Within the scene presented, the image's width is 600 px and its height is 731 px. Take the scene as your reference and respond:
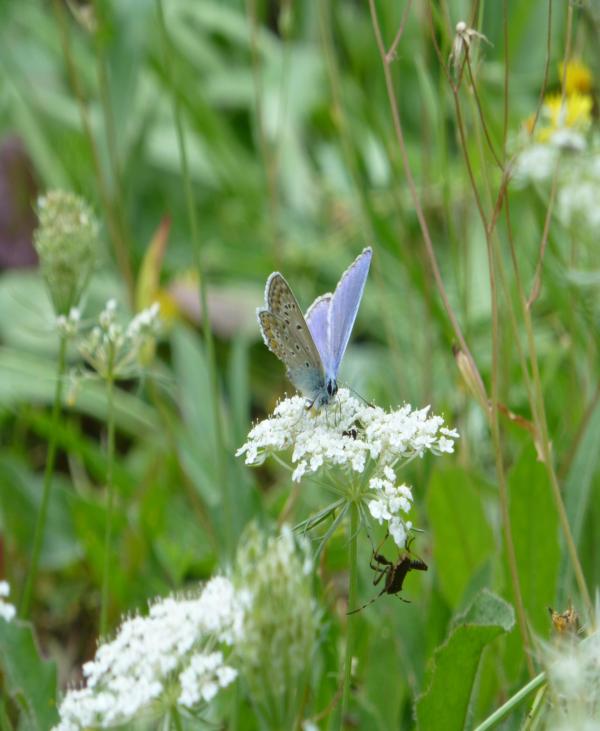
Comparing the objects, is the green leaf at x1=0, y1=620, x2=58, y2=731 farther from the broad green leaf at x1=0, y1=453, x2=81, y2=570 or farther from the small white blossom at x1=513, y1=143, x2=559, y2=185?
the small white blossom at x1=513, y1=143, x2=559, y2=185

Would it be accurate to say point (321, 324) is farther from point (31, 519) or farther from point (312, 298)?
point (312, 298)

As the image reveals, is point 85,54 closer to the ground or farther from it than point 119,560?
farther from it

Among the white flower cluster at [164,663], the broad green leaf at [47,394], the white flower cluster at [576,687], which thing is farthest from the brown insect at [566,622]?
the broad green leaf at [47,394]

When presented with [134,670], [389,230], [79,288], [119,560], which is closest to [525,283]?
[389,230]

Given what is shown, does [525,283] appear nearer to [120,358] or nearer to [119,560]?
[119,560]

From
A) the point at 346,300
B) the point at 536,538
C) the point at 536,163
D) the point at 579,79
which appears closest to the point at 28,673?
the point at 346,300

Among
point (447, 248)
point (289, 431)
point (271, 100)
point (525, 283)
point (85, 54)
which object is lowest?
point (289, 431)
